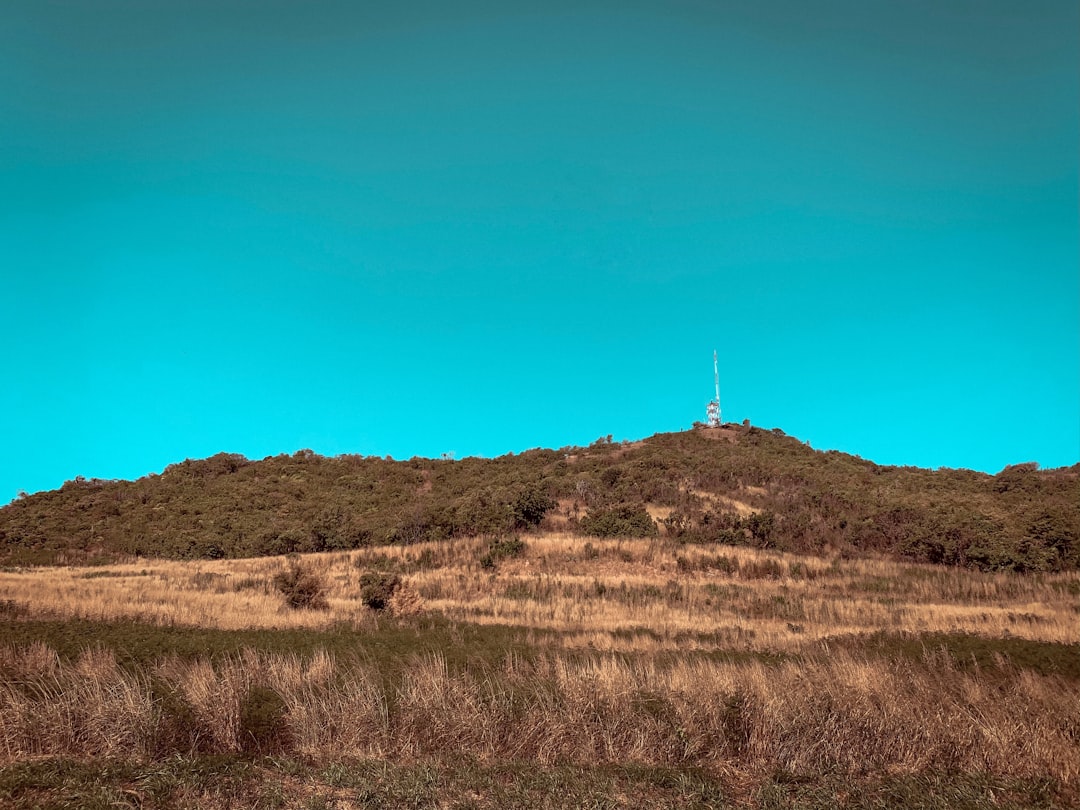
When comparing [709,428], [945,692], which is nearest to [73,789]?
[945,692]

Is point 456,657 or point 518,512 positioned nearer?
point 456,657

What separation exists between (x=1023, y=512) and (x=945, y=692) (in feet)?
128

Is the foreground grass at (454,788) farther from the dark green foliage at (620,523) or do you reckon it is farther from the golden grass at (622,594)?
the dark green foliage at (620,523)

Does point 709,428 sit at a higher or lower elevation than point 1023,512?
higher

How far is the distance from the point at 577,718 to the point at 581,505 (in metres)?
41.6

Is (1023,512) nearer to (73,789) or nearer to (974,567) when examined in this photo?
(974,567)

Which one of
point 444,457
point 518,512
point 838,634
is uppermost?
point 444,457

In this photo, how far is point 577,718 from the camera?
34.3 feet

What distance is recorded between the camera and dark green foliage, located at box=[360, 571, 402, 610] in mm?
24938

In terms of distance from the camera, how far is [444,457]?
261 feet

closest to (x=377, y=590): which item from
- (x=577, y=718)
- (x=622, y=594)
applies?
(x=622, y=594)

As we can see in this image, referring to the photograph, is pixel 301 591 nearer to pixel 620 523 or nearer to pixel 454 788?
pixel 454 788

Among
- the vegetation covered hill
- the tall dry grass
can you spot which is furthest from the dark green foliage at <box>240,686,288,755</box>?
the vegetation covered hill

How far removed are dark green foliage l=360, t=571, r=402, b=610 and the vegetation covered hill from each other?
17.3 meters
